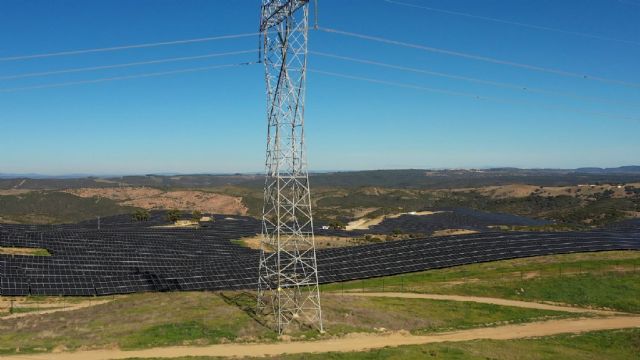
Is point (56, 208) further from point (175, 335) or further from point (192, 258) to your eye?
point (175, 335)

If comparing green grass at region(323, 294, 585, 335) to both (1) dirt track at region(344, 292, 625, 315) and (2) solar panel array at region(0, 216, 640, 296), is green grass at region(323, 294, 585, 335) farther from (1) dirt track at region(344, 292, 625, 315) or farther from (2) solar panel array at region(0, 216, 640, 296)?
(2) solar panel array at region(0, 216, 640, 296)

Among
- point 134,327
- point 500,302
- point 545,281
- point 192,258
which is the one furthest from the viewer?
point 192,258

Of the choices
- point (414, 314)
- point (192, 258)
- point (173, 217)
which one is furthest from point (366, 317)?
point (173, 217)

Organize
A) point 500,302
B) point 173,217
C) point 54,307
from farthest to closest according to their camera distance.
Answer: point 173,217 → point 500,302 → point 54,307

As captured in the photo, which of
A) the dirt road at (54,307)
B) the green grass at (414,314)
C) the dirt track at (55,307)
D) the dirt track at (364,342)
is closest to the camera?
the dirt track at (364,342)

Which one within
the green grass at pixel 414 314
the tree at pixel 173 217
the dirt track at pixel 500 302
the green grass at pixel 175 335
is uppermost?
the tree at pixel 173 217

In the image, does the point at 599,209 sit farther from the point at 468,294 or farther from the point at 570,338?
the point at 570,338

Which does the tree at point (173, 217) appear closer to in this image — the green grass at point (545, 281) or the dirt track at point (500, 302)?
the green grass at point (545, 281)

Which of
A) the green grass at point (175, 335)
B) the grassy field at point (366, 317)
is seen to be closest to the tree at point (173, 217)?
the grassy field at point (366, 317)
